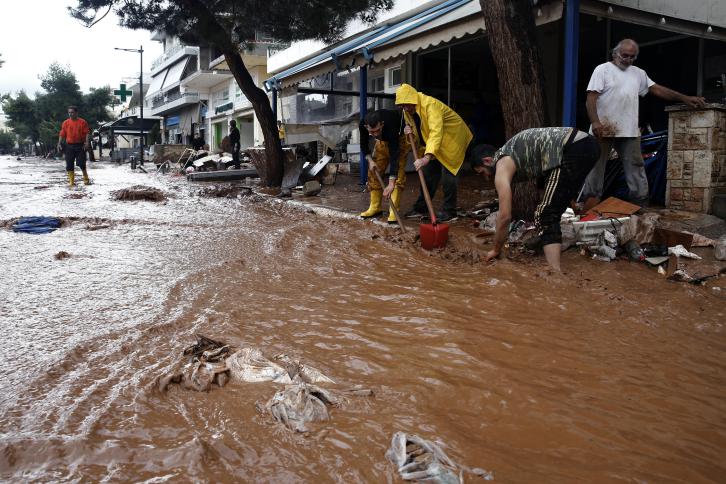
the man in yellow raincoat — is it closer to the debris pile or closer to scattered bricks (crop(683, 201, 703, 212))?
scattered bricks (crop(683, 201, 703, 212))

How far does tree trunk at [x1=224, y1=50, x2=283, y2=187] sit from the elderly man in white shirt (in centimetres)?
746

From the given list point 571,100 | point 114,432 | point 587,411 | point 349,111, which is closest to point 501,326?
point 587,411

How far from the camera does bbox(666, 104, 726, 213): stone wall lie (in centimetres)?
511

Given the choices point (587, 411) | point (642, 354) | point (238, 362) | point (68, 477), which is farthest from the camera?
point (642, 354)

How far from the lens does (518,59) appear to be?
206 inches

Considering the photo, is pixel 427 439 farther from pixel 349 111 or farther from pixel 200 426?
pixel 349 111

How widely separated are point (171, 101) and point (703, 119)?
1730 inches

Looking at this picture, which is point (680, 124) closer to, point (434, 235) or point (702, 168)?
point (702, 168)

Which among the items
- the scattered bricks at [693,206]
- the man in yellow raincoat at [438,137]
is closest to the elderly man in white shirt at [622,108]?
the scattered bricks at [693,206]

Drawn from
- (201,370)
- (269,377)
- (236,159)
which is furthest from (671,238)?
(236,159)

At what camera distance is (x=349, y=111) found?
15539 mm

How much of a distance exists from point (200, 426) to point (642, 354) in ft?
6.86

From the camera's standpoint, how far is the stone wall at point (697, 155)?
511cm

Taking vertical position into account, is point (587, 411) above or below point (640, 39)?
below
